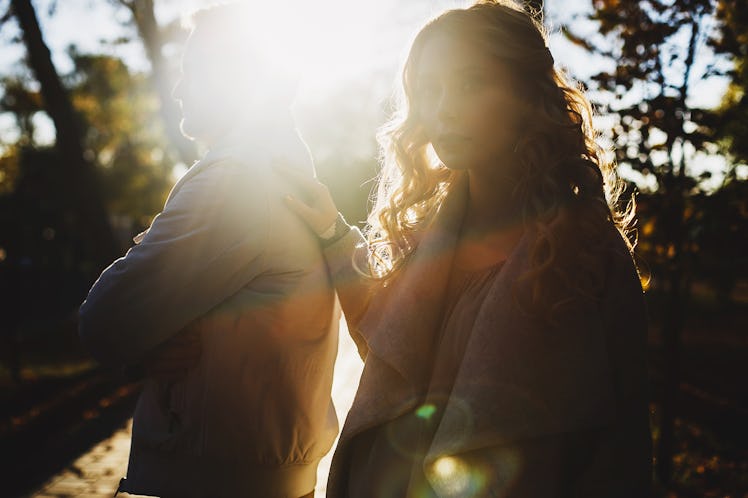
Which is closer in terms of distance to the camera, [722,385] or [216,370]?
[216,370]

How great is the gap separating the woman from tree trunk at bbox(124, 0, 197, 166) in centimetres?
1125

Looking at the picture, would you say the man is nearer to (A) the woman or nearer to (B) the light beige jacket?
(B) the light beige jacket

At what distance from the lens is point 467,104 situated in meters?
1.79

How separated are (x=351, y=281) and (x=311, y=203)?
314mm

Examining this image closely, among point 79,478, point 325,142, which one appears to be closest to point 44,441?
point 79,478

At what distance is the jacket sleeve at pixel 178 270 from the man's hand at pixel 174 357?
0.16 feet

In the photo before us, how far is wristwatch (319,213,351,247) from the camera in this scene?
225cm

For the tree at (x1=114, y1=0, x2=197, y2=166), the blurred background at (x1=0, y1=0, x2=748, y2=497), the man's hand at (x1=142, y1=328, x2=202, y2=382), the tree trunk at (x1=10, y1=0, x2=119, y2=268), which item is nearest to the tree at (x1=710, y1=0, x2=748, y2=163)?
the blurred background at (x1=0, y1=0, x2=748, y2=497)

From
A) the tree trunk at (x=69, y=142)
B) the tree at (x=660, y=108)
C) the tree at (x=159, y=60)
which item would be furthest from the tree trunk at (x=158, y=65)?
the tree at (x=660, y=108)

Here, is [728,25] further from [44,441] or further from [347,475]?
[44,441]

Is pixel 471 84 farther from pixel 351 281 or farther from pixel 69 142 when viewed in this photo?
pixel 69 142

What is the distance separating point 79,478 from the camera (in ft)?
18.0

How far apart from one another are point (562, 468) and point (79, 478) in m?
5.24

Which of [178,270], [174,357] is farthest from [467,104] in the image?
[174,357]
